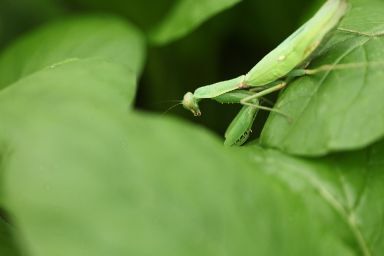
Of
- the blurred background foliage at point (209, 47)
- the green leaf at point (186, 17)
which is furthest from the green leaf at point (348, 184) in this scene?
the blurred background foliage at point (209, 47)

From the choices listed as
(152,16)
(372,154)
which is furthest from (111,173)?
(152,16)

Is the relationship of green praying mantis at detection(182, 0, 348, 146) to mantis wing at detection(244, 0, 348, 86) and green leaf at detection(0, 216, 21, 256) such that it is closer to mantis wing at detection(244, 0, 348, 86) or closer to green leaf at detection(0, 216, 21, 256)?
mantis wing at detection(244, 0, 348, 86)

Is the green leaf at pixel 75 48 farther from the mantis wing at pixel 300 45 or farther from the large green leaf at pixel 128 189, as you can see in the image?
the large green leaf at pixel 128 189

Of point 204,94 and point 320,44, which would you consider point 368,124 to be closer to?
point 320,44

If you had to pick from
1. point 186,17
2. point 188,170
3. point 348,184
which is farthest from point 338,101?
point 186,17

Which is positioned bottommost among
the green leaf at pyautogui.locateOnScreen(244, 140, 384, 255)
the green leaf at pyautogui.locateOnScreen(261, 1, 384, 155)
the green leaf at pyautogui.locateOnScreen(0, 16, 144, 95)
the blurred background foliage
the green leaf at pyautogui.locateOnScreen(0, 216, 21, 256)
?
the blurred background foliage

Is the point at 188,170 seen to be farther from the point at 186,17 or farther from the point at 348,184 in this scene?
the point at 186,17

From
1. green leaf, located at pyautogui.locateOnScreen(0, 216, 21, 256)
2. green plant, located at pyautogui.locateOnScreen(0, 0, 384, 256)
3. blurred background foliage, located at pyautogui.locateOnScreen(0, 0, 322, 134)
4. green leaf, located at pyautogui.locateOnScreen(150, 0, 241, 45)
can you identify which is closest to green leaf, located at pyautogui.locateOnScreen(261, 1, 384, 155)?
green plant, located at pyautogui.locateOnScreen(0, 0, 384, 256)
